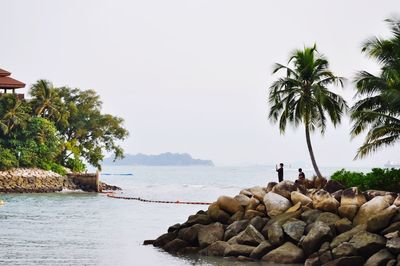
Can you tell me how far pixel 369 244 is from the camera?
19609 millimetres

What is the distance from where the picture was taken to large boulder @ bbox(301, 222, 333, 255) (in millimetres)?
20766

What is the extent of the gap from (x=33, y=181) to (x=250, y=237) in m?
45.3

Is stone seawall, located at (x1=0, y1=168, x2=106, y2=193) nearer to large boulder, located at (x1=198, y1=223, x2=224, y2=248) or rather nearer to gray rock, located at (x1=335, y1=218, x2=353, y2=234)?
large boulder, located at (x1=198, y1=223, x2=224, y2=248)

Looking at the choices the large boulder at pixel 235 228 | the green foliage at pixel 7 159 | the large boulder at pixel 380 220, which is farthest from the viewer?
the green foliage at pixel 7 159

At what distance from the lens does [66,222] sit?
37875 mm

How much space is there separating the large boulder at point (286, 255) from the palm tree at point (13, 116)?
4658 centimetres

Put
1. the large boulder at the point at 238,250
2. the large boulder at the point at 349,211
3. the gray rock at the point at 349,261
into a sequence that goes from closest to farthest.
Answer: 1. the gray rock at the point at 349,261
2. the large boulder at the point at 349,211
3. the large boulder at the point at 238,250

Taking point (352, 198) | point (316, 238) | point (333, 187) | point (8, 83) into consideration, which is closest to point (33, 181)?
point (8, 83)

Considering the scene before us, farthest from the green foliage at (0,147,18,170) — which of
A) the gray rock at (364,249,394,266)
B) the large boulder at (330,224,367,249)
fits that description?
the gray rock at (364,249,394,266)

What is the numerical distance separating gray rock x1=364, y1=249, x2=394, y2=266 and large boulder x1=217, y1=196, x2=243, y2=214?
6376 millimetres

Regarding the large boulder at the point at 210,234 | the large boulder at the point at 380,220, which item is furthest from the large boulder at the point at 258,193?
the large boulder at the point at 380,220

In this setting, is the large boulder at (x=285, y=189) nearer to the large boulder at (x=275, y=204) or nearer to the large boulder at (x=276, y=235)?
the large boulder at (x=275, y=204)

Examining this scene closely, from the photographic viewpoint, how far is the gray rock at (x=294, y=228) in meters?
21.5

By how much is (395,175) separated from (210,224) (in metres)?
→ 6.60
